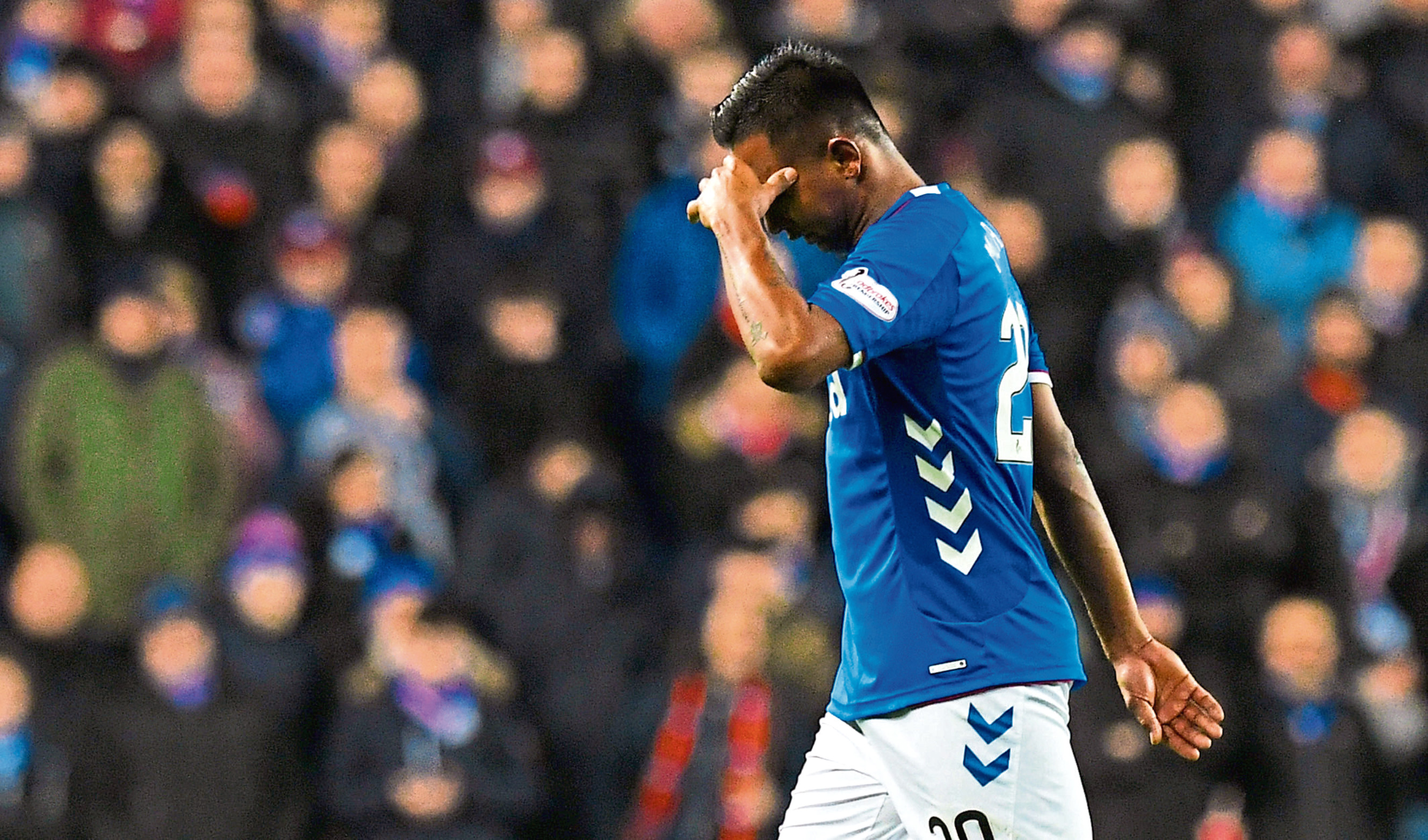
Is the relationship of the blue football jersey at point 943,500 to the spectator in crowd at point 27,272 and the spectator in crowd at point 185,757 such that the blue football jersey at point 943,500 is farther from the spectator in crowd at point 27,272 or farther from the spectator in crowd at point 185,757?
the spectator in crowd at point 27,272

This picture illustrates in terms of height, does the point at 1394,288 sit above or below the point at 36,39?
below

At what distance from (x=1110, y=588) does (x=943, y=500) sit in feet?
1.95

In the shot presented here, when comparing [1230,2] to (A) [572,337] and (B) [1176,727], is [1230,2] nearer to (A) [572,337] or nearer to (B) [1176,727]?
(A) [572,337]

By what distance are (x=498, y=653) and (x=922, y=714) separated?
452 cm

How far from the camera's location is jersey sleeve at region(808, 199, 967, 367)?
148 inches

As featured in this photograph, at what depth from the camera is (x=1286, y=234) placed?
9.45 metres

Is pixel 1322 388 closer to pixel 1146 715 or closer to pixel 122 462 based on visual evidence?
pixel 1146 715

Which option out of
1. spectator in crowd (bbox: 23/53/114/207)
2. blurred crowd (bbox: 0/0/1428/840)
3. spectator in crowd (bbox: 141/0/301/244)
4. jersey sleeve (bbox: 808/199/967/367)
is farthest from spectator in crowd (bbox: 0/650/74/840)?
jersey sleeve (bbox: 808/199/967/367)

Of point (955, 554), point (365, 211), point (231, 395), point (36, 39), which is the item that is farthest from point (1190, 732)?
point (36, 39)

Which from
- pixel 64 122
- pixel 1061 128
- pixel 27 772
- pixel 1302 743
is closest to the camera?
pixel 1302 743

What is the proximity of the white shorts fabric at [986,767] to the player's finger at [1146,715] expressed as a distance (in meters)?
0.34

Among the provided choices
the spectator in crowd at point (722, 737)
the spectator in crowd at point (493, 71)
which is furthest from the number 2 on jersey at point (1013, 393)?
the spectator in crowd at point (493, 71)

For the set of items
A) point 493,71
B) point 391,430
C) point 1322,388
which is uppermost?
point 493,71

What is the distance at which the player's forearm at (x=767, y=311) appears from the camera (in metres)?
3.67
